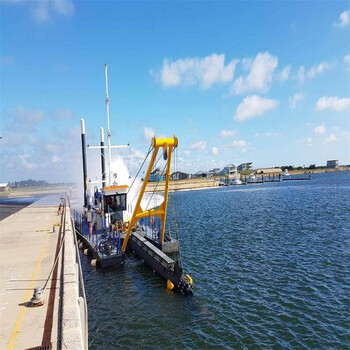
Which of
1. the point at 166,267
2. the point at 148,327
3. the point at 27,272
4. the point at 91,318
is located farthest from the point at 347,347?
the point at 27,272

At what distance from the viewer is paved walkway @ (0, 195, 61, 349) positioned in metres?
8.41

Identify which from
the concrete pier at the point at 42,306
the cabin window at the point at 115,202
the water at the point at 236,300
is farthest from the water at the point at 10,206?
the water at the point at 236,300

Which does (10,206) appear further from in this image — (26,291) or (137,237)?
(26,291)

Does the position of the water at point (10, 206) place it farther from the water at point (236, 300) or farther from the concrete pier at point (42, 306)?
the water at point (236, 300)

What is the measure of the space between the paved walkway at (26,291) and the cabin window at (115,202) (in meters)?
4.99

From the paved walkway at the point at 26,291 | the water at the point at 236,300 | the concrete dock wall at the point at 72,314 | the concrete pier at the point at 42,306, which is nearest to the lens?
the concrete dock wall at the point at 72,314

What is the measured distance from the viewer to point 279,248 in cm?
2525

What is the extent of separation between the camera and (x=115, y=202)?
25.5 meters

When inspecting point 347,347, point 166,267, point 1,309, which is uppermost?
point 1,309

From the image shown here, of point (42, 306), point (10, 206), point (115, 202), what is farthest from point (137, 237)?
point (10, 206)

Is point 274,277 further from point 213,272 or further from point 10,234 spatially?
point 10,234

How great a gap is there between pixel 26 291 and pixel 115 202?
14.0 metres

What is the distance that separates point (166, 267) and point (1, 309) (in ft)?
32.8

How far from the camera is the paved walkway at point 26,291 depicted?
841cm
